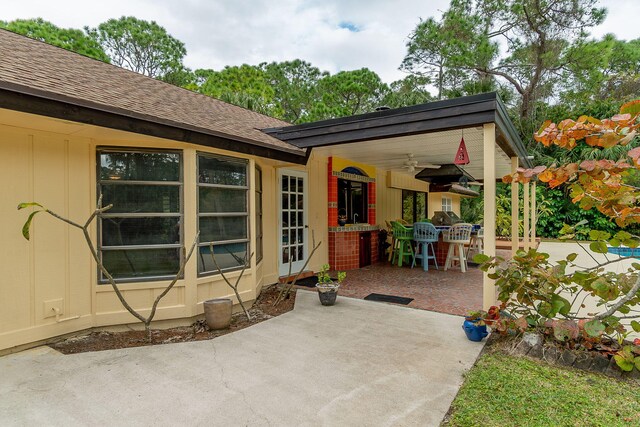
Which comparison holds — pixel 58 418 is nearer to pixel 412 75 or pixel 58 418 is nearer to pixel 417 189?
pixel 417 189

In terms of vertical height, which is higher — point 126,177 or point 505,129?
point 505,129

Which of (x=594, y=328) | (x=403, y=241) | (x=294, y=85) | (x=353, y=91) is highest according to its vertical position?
(x=294, y=85)

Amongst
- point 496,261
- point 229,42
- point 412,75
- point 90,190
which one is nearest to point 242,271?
point 90,190

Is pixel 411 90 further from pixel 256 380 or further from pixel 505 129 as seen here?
pixel 256 380

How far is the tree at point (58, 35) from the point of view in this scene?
1931cm

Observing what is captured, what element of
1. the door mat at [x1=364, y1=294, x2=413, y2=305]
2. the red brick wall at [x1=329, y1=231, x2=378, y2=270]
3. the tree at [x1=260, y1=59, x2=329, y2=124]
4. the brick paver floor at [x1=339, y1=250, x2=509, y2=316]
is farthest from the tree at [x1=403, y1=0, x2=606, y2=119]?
the door mat at [x1=364, y1=294, x2=413, y2=305]

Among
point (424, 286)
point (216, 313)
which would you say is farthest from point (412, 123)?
point (216, 313)

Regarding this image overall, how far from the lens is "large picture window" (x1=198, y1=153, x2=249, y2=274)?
14.1ft

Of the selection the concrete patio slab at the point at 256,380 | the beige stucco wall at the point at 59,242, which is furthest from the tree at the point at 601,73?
the beige stucco wall at the point at 59,242

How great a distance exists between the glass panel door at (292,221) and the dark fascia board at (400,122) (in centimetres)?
108

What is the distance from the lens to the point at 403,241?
843cm

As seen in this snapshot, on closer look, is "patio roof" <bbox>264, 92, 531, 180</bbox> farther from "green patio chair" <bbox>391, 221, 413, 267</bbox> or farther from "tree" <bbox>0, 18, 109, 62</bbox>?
"tree" <bbox>0, 18, 109, 62</bbox>

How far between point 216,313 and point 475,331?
3.03m

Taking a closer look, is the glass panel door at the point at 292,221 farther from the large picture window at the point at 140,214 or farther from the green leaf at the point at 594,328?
the green leaf at the point at 594,328
